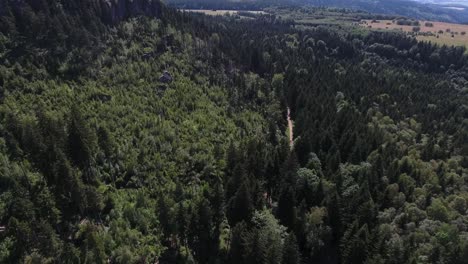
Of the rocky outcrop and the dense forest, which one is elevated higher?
the rocky outcrop

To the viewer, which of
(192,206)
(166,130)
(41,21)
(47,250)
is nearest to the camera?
(47,250)

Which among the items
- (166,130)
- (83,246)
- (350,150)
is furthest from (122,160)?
(350,150)

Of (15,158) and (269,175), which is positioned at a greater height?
(15,158)

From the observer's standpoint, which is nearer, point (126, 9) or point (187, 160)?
point (187, 160)

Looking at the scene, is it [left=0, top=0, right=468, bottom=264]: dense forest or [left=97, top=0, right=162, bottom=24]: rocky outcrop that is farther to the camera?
[left=97, top=0, right=162, bottom=24]: rocky outcrop

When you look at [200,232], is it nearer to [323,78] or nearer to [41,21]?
Result: [41,21]
